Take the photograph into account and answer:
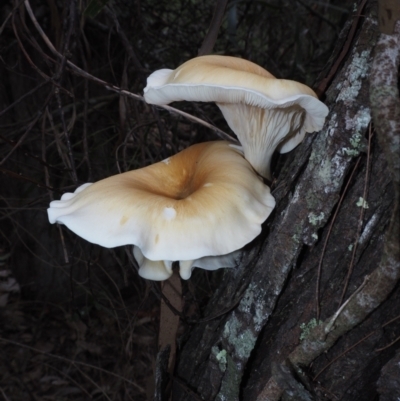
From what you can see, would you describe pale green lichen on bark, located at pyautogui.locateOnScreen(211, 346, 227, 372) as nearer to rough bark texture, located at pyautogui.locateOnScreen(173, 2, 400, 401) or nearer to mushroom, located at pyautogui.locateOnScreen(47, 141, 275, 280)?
rough bark texture, located at pyautogui.locateOnScreen(173, 2, 400, 401)

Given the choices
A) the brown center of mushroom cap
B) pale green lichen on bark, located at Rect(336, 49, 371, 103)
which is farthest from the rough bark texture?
the brown center of mushroom cap

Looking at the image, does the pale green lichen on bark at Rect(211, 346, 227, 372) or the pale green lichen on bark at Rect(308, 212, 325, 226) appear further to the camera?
the pale green lichen on bark at Rect(211, 346, 227, 372)

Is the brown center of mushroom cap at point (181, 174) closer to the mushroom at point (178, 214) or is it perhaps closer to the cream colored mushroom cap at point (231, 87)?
the mushroom at point (178, 214)

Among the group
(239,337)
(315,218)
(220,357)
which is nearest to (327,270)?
(315,218)

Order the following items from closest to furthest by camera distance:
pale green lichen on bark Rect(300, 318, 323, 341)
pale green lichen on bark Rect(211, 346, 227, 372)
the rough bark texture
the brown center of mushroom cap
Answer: the rough bark texture → pale green lichen on bark Rect(300, 318, 323, 341) → the brown center of mushroom cap → pale green lichen on bark Rect(211, 346, 227, 372)

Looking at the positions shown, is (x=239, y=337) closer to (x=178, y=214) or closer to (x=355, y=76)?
(x=178, y=214)

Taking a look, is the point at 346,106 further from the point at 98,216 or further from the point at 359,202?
the point at 98,216
